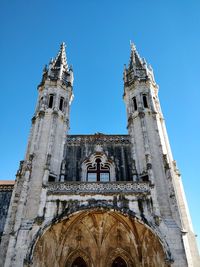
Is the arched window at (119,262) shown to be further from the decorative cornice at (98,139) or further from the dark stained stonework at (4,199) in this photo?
the decorative cornice at (98,139)

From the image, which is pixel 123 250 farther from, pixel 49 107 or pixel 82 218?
pixel 49 107

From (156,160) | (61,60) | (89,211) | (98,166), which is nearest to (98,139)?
(98,166)

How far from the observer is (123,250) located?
16.9 metres

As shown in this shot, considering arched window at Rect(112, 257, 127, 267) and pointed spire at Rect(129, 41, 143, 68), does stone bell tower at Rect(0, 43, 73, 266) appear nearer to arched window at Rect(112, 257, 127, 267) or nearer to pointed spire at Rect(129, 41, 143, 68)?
arched window at Rect(112, 257, 127, 267)

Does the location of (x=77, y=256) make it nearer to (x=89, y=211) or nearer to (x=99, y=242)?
(x=99, y=242)

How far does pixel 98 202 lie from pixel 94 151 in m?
5.44

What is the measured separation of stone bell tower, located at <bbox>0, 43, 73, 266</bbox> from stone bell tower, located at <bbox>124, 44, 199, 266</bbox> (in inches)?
205

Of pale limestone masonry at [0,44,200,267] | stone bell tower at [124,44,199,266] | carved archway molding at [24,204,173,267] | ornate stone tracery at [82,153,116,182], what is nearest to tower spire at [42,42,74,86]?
pale limestone masonry at [0,44,200,267]

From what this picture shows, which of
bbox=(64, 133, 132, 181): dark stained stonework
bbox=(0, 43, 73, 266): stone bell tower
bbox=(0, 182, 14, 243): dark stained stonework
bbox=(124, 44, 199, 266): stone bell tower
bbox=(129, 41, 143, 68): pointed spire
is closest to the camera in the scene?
bbox=(124, 44, 199, 266): stone bell tower

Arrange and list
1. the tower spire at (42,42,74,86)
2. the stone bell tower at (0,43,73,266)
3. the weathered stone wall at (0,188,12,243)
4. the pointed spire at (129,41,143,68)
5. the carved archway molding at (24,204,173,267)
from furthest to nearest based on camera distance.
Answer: the pointed spire at (129,41,143,68), the tower spire at (42,42,74,86), the weathered stone wall at (0,188,12,243), the stone bell tower at (0,43,73,266), the carved archway molding at (24,204,173,267)

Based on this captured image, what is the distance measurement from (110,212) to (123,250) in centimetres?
263

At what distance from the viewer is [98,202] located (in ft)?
52.3

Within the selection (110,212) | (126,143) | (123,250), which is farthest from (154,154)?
(123,250)

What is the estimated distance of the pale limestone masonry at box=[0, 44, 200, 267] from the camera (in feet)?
48.2
